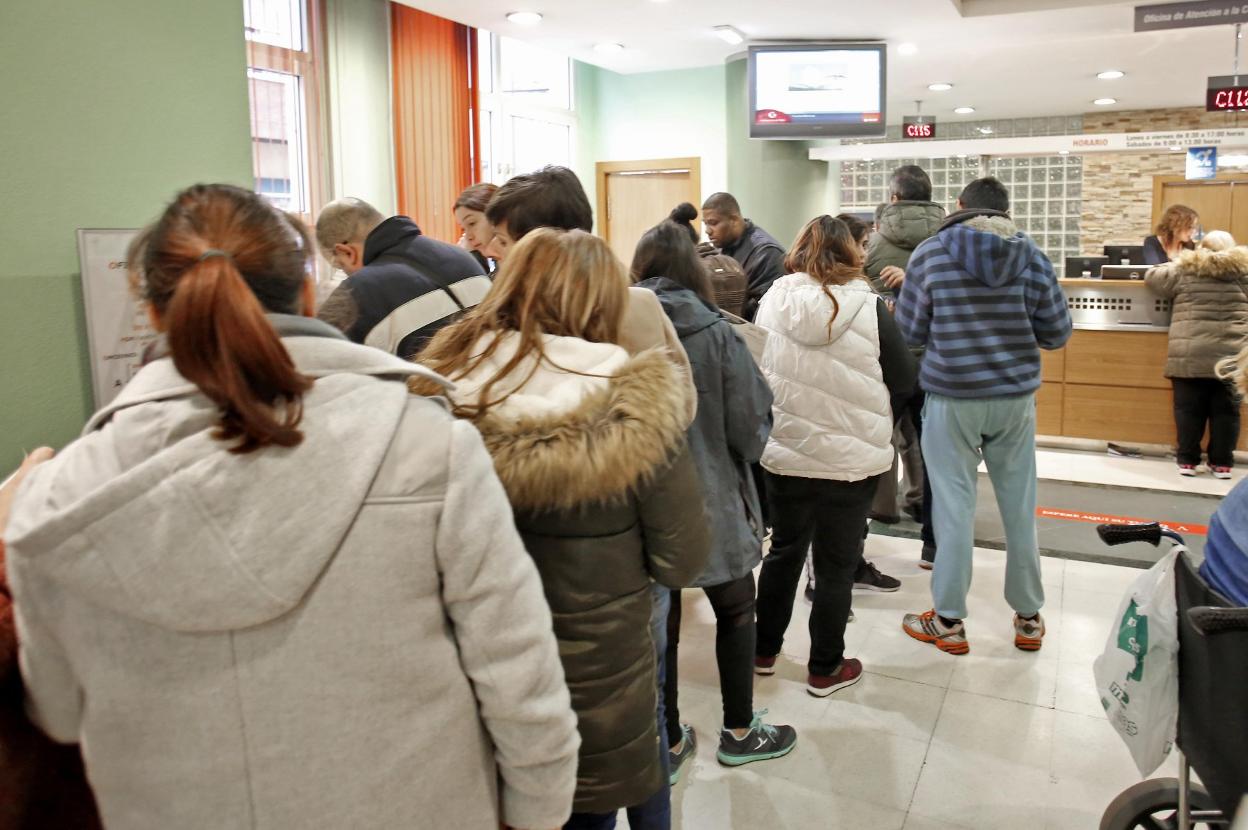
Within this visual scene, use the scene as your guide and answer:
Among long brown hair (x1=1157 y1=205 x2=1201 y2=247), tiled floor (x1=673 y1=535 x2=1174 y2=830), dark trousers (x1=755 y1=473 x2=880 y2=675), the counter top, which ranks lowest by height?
tiled floor (x1=673 y1=535 x2=1174 y2=830)

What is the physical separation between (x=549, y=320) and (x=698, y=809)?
1456 mm

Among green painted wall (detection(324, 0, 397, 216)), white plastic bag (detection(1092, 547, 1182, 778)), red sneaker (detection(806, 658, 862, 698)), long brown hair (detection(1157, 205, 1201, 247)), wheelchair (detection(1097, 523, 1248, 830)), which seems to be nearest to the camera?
wheelchair (detection(1097, 523, 1248, 830))

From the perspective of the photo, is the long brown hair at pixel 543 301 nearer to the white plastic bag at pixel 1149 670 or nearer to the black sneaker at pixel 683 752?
the white plastic bag at pixel 1149 670

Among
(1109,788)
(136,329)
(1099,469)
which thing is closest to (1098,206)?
(1099,469)

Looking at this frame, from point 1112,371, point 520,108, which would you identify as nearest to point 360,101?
point 520,108

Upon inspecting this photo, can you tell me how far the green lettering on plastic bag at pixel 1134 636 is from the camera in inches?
62.5

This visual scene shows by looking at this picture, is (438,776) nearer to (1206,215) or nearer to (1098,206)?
(1098,206)

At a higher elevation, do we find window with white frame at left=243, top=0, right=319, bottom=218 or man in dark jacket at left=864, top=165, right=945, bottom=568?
window with white frame at left=243, top=0, right=319, bottom=218

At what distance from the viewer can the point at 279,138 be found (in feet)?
17.0

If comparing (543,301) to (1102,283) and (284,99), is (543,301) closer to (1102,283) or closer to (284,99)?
(284,99)

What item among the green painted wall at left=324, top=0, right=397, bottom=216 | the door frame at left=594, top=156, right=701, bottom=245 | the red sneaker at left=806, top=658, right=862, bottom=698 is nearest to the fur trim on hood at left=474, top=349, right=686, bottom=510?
the red sneaker at left=806, top=658, right=862, bottom=698

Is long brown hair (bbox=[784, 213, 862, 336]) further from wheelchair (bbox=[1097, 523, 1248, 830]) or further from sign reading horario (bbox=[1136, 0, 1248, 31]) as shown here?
sign reading horario (bbox=[1136, 0, 1248, 31])

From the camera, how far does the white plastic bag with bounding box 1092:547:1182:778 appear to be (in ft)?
5.10

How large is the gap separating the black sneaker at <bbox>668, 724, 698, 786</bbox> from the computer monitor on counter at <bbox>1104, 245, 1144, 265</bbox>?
6.36 m
